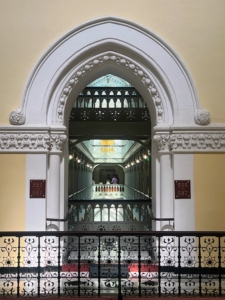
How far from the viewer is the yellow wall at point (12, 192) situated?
557 centimetres

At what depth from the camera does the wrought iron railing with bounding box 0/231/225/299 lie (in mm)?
4359

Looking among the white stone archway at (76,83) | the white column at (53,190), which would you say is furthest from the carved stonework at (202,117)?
the white column at (53,190)

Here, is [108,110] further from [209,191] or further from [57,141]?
[209,191]

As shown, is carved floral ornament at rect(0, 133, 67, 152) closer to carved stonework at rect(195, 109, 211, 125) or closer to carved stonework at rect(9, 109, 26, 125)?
carved stonework at rect(9, 109, 26, 125)

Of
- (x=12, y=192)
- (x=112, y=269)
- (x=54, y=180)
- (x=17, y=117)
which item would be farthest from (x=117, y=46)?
(x=112, y=269)

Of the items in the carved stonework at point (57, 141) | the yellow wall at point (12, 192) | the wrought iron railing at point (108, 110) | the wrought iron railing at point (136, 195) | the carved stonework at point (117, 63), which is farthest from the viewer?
the wrought iron railing at point (136, 195)

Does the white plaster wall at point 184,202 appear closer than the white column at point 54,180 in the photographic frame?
Yes

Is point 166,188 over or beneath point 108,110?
beneath

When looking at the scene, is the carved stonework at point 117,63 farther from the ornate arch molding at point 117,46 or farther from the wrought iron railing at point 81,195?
the wrought iron railing at point 81,195

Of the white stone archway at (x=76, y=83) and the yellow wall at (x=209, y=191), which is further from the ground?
the white stone archway at (x=76, y=83)

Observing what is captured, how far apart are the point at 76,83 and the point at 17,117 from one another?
3.78 feet

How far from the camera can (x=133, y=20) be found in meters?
5.85

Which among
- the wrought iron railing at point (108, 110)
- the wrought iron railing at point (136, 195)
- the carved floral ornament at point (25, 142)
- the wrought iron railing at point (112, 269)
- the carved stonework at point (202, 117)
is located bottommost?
the wrought iron railing at point (112, 269)

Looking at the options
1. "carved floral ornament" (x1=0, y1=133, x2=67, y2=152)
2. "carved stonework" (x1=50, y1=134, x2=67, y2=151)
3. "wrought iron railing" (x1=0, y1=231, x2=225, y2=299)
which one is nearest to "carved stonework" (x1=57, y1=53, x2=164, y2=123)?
"carved stonework" (x1=50, y1=134, x2=67, y2=151)
